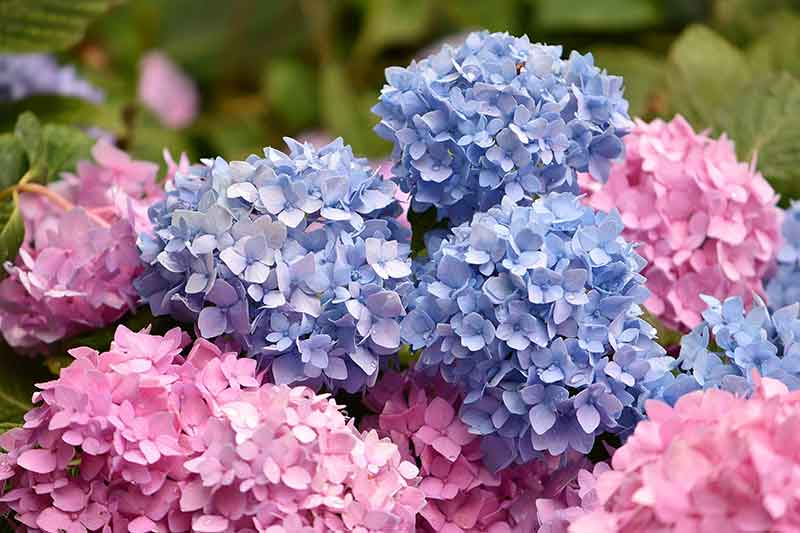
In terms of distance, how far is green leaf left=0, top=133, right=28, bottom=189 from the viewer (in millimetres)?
987

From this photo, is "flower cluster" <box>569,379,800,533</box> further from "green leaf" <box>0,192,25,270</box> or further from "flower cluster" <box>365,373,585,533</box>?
"green leaf" <box>0,192,25,270</box>

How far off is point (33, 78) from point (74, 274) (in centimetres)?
61

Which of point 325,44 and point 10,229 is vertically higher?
point 10,229

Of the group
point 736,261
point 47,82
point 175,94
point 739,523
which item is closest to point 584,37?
point 175,94

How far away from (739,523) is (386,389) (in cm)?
29

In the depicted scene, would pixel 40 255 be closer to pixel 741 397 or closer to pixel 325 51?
pixel 741 397

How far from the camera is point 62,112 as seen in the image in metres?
1.23

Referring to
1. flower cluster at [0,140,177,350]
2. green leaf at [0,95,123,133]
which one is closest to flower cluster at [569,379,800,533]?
flower cluster at [0,140,177,350]

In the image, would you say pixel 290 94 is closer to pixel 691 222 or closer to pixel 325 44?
pixel 325 44

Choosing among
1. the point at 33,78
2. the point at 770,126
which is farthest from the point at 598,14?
the point at 33,78

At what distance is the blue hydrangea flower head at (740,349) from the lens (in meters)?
0.73

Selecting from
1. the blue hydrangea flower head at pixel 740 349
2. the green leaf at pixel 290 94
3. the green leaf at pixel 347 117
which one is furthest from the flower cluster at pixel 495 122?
the green leaf at pixel 290 94

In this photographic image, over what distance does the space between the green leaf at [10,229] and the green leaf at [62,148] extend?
104 mm

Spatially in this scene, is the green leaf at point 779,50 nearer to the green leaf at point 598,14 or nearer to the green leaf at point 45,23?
the green leaf at point 598,14
